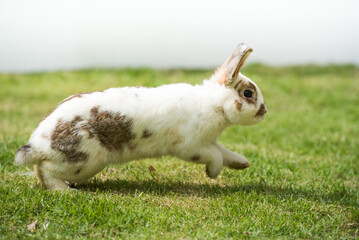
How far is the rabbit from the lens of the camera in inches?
161

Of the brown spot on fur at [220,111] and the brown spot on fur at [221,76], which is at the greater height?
the brown spot on fur at [221,76]

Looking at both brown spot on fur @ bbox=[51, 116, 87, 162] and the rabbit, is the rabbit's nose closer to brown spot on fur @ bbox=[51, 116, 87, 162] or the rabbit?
the rabbit

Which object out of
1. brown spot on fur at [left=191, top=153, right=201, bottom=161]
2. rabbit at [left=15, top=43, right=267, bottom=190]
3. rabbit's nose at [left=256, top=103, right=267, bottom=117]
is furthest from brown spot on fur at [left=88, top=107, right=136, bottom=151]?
rabbit's nose at [left=256, top=103, right=267, bottom=117]

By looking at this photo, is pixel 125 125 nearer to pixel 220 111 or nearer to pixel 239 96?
pixel 220 111

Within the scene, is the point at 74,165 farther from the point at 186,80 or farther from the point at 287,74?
the point at 287,74

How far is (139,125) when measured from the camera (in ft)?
13.7

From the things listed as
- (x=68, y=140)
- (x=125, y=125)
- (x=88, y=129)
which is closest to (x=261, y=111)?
(x=125, y=125)

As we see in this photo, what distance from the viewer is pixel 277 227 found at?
373cm

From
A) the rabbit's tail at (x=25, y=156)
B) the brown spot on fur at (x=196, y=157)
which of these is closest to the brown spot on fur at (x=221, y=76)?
the brown spot on fur at (x=196, y=157)

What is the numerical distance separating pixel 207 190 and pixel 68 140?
1.41 meters

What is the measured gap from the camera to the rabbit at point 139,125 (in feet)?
13.4

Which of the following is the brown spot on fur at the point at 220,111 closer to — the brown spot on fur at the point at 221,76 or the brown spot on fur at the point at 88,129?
the brown spot on fur at the point at 221,76

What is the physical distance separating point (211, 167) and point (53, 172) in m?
1.44

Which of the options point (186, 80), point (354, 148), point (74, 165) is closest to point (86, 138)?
point (74, 165)
